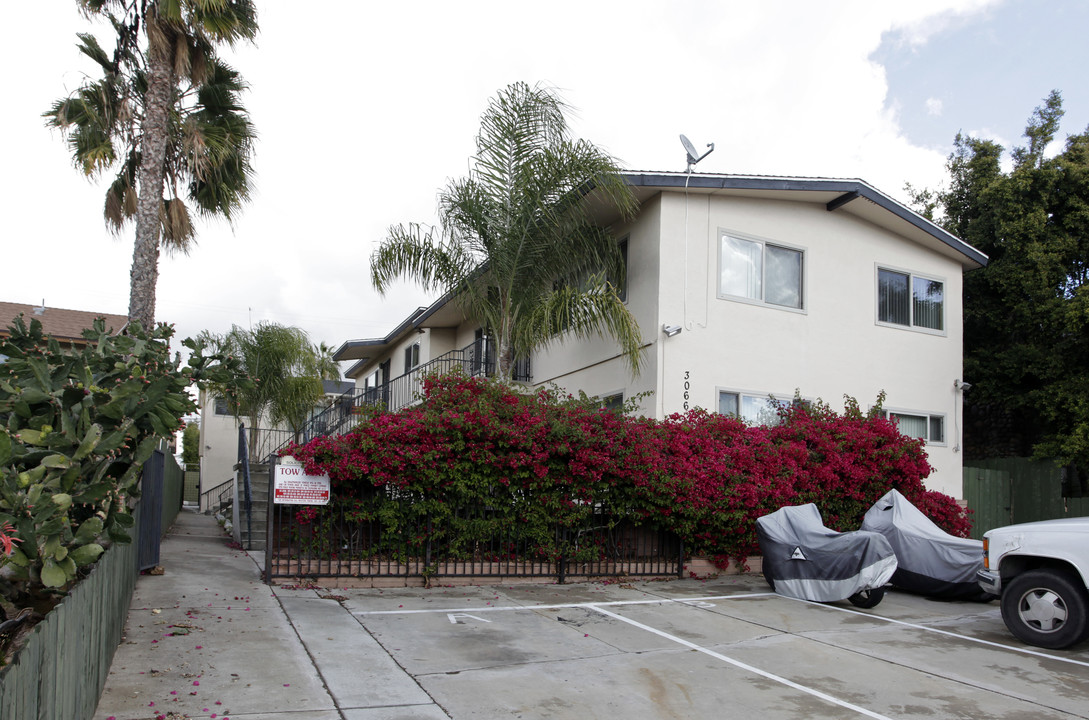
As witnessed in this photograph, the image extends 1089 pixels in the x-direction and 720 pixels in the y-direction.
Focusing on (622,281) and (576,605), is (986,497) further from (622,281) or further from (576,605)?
(576,605)

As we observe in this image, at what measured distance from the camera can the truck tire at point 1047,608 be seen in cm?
762

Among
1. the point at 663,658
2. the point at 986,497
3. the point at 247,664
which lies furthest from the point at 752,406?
the point at 247,664

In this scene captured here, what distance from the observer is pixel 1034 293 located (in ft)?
57.7

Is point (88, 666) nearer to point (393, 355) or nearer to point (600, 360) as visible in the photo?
point (600, 360)

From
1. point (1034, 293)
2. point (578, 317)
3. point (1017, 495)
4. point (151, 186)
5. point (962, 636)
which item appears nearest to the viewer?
point (962, 636)

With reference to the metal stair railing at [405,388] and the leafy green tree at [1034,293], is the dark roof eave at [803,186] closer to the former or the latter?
the leafy green tree at [1034,293]

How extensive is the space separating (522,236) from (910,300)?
8.53 metres

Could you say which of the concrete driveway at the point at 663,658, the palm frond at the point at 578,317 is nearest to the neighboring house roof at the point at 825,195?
the palm frond at the point at 578,317

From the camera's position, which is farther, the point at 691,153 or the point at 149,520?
the point at 691,153

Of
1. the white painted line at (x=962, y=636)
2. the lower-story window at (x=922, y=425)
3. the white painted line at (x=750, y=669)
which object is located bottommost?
the white painted line at (x=962, y=636)

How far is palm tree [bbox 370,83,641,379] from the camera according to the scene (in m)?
12.8

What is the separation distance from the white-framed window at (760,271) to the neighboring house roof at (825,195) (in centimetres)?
91

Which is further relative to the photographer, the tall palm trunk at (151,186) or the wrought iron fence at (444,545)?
the tall palm trunk at (151,186)

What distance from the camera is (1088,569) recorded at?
7.52m
